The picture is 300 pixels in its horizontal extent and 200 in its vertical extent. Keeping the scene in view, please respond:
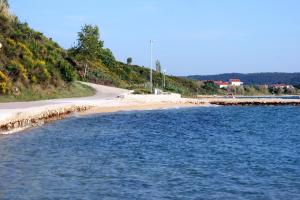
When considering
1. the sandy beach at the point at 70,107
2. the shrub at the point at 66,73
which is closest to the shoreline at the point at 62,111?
the sandy beach at the point at 70,107

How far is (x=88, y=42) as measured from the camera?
92188 millimetres

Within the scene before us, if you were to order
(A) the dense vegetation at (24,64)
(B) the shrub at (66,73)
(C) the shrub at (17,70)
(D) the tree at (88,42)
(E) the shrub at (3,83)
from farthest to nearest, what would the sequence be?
(D) the tree at (88,42) < (B) the shrub at (66,73) < (C) the shrub at (17,70) < (A) the dense vegetation at (24,64) < (E) the shrub at (3,83)

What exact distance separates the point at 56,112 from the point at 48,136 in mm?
13460

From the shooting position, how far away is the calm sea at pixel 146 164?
15586 millimetres

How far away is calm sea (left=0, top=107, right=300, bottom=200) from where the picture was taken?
614 inches

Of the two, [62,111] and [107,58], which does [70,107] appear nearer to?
[62,111]

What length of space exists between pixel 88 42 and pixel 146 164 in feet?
240

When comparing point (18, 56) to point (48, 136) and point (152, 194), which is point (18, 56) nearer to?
point (48, 136)

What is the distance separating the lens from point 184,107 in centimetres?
6800

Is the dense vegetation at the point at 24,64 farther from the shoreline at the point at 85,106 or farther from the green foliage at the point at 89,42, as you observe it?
the green foliage at the point at 89,42

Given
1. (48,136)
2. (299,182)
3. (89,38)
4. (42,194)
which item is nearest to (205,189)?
(299,182)

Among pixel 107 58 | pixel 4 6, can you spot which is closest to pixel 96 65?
pixel 107 58

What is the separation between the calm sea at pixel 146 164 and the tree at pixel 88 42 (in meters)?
56.8

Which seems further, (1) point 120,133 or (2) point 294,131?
(2) point 294,131
